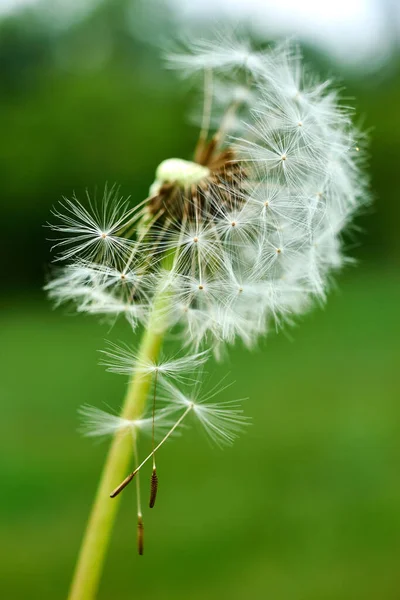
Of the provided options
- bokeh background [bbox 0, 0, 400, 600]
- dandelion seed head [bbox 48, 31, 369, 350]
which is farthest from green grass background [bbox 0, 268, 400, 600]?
dandelion seed head [bbox 48, 31, 369, 350]

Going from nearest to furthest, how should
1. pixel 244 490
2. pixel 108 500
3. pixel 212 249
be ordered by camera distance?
pixel 108 500, pixel 212 249, pixel 244 490

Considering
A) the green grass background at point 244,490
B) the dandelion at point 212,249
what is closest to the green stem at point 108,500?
the dandelion at point 212,249

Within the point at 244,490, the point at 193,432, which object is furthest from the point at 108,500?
the point at 193,432

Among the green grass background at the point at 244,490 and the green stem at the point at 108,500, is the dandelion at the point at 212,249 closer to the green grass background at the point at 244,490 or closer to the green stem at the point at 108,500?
the green stem at the point at 108,500

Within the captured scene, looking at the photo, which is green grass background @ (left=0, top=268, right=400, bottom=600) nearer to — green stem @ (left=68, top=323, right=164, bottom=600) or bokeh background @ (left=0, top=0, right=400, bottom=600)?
bokeh background @ (left=0, top=0, right=400, bottom=600)

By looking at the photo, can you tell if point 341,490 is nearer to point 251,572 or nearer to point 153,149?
point 251,572

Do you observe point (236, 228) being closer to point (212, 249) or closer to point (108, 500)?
point (212, 249)

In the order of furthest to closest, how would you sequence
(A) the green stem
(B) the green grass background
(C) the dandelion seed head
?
1. (B) the green grass background
2. (C) the dandelion seed head
3. (A) the green stem
